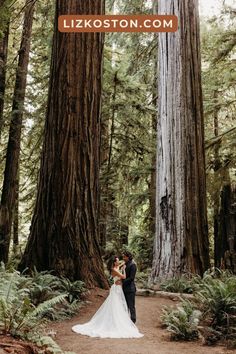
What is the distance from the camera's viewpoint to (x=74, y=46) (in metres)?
9.03

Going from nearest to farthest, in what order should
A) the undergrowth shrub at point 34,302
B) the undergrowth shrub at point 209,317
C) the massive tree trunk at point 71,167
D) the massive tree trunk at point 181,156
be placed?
the undergrowth shrub at point 34,302 < the undergrowth shrub at point 209,317 < the massive tree trunk at point 71,167 < the massive tree trunk at point 181,156

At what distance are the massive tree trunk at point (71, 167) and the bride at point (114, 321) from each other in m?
1.26

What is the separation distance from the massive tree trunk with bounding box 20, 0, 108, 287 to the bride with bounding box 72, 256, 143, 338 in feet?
4.14

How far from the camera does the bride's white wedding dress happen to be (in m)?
6.52

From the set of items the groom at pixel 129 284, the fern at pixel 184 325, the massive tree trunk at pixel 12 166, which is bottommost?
the fern at pixel 184 325

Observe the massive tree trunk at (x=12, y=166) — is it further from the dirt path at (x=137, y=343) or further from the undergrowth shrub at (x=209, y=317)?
the undergrowth shrub at (x=209, y=317)

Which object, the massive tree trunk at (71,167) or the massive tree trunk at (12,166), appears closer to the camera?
the massive tree trunk at (71,167)

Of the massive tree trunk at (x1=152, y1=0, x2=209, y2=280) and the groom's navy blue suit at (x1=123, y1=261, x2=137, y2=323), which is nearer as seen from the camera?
the groom's navy blue suit at (x1=123, y1=261, x2=137, y2=323)

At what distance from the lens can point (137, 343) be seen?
19.8 ft

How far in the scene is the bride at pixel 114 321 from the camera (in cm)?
653

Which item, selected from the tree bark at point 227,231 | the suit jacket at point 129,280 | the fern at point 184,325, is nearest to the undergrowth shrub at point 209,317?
the fern at point 184,325

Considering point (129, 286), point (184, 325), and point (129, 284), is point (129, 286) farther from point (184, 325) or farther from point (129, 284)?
point (184, 325)

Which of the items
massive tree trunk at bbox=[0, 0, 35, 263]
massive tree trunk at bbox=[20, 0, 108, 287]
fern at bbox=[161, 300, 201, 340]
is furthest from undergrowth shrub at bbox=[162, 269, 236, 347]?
massive tree trunk at bbox=[0, 0, 35, 263]

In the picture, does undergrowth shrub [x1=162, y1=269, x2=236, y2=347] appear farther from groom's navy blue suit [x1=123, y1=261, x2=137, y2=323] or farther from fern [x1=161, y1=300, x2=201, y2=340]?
groom's navy blue suit [x1=123, y1=261, x2=137, y2=323]
